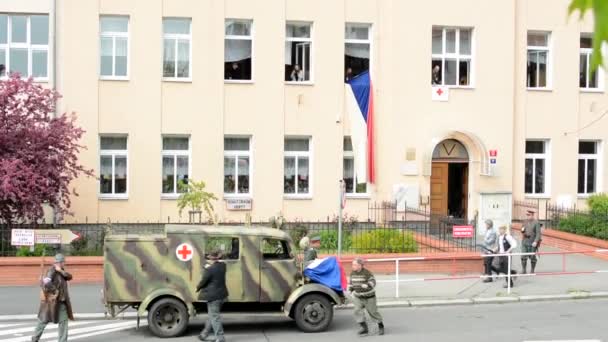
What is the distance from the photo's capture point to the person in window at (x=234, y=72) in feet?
83.5

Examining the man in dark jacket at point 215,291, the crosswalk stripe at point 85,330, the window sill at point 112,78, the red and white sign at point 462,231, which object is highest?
the window sill at point 112,78

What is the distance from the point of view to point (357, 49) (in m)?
26.3

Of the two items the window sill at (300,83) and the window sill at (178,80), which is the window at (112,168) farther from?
the window sill at (300,83)

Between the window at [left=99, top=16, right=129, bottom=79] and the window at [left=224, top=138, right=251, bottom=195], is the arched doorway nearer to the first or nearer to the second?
the window at [left=224, top=138, right=251, bottom=195]

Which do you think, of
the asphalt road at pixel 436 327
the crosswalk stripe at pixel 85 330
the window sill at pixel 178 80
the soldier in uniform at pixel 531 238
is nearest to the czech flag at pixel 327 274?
the asphalt road at pixel 436 327

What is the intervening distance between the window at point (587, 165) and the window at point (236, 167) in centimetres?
1185

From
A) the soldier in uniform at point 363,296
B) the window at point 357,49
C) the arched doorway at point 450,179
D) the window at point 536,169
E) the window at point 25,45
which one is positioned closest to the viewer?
the soldier in uniform at point 363,296

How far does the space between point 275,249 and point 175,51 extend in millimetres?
12829

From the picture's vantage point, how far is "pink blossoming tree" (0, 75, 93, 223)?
1897cm

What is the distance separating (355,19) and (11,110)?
11526 millimetres

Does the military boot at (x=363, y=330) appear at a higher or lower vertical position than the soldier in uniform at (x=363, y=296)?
lower

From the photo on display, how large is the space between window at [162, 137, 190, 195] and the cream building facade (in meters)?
0.04

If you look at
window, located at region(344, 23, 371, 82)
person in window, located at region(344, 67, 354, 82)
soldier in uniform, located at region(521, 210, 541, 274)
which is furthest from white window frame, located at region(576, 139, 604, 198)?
soldier in uniform, located at region(521, 210, 541, 274)

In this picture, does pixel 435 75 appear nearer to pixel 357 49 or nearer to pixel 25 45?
pixel 357 49
